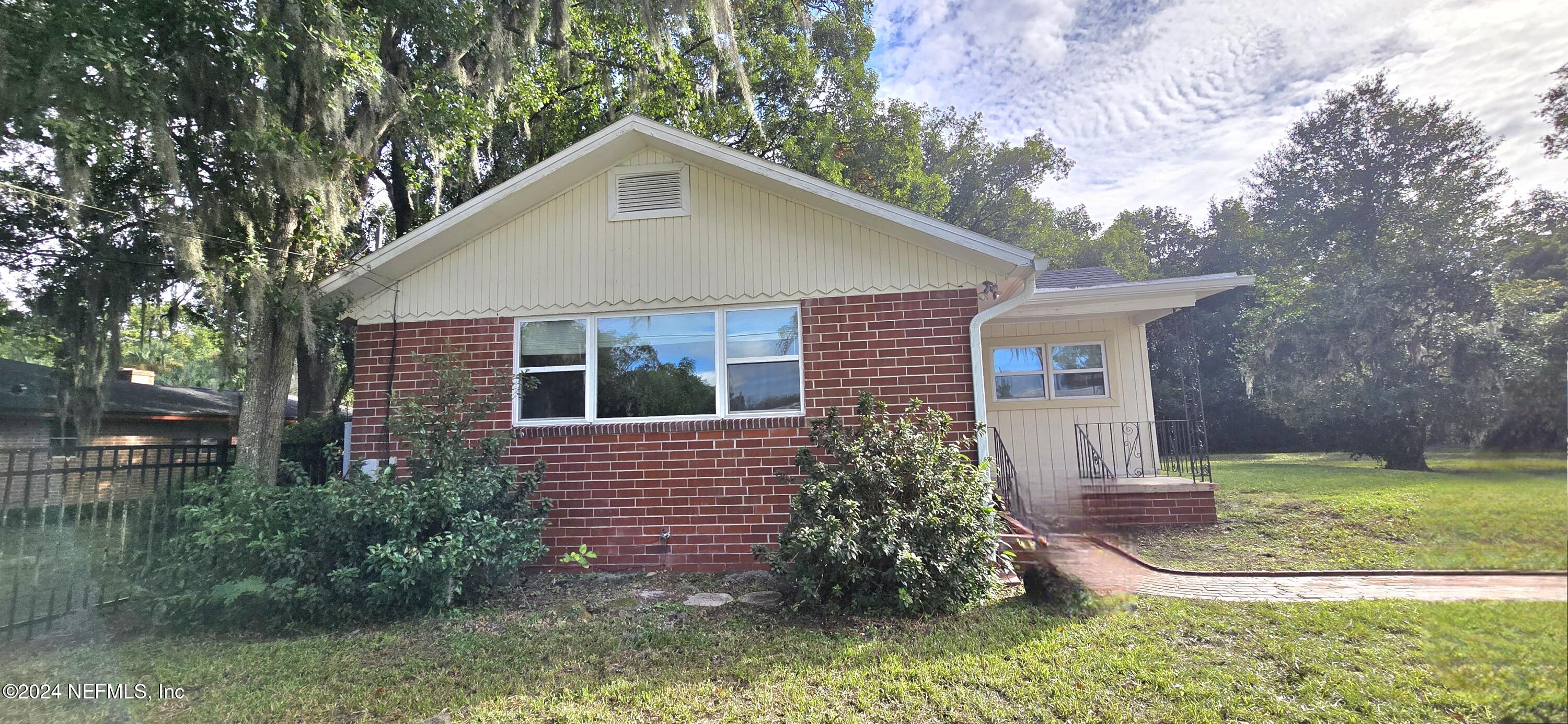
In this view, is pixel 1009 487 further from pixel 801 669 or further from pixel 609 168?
pixel 609 168

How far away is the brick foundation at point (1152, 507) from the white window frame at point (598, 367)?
3345 millimetres

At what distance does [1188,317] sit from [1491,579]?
1673 cm

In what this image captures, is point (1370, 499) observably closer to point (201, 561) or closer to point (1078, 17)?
point (1078, 17)

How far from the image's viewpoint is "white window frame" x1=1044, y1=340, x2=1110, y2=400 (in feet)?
28.2

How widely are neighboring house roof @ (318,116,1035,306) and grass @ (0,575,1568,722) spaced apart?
10.7 ft

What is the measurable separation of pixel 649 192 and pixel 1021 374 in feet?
19.1

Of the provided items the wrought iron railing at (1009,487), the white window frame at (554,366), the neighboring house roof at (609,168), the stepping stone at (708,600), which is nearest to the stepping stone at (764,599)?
the stepping stone at (708,600)

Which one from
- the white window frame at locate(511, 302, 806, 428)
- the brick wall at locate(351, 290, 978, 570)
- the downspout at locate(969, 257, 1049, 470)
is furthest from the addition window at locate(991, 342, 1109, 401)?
the white window frame at locate(511, 302, 806, 428)

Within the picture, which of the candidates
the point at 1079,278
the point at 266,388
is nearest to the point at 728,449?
the point at 266,388

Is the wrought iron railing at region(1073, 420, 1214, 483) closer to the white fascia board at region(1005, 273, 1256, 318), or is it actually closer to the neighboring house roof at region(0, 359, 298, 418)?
the white fascia board at region(1005, 273, 1256, 318)

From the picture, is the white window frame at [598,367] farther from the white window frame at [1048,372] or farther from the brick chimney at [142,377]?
the brick chimney at [142,377]

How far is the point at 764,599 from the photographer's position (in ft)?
17.0

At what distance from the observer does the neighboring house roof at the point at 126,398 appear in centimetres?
769

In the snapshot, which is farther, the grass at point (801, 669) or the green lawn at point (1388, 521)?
the grass at point (801, 669)
